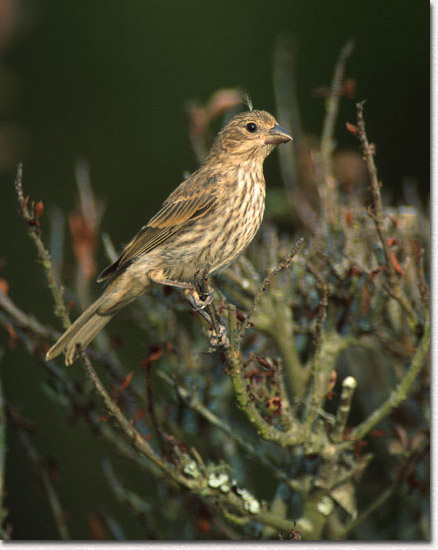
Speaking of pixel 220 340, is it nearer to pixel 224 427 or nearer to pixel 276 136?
pixel 224 427

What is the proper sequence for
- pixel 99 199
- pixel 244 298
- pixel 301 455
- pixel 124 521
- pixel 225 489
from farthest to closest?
1. pixel 99 199
2. pixel 124 521
3. pixel 244 298
4. pixel 301 455
5. pixel 225 489

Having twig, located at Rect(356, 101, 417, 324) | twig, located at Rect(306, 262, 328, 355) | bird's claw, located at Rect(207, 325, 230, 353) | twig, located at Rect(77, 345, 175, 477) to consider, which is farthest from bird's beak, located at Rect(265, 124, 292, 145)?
twig, located at Rect(77, 345, 175, 477)

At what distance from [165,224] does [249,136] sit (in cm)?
36

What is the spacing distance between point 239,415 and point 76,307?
2.67ft

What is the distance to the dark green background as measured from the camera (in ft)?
8.54

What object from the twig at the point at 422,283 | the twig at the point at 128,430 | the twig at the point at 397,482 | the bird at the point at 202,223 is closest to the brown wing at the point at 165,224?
the bird at the point at 202,223

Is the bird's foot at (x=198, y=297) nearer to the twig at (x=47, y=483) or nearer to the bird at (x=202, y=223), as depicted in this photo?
the bird at (x=202, y=223)

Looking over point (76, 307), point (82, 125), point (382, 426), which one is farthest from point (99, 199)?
point (382, 426)

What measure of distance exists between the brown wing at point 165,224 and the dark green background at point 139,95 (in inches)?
16.0

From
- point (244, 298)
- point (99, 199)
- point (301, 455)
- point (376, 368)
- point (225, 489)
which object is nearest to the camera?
point (225, 489)

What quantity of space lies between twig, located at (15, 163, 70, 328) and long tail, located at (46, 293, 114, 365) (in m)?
0.08

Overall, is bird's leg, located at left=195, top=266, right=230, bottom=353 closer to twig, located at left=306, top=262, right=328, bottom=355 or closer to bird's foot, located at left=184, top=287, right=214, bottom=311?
bird's foot, located at left=184, top=287, right=214, bottom=311

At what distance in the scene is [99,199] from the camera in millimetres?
3123

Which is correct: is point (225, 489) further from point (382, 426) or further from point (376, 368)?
point (376, 368)
